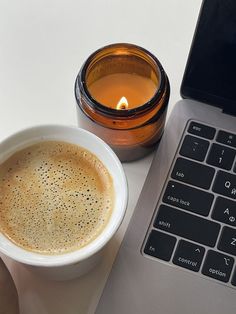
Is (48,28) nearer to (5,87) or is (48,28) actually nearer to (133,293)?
(5,87)

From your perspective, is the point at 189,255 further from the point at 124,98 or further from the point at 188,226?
the point at 124,98

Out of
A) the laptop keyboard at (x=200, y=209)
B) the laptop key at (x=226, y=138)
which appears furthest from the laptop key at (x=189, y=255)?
the laptop key at (x=226, y=138)

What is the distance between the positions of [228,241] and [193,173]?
7 cm

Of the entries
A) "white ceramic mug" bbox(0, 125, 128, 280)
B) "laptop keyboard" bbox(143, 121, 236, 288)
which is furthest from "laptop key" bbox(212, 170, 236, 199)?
"white ceramic mug" bbox(0, 125, 128, 280)

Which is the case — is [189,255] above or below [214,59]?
below

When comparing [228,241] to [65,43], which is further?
[65,43]

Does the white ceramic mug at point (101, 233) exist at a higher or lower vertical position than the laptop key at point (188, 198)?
higher

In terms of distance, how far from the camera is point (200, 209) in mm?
524

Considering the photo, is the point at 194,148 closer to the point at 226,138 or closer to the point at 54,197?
the point at 226,138

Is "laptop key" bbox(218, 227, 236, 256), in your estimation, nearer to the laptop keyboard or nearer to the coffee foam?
the laptop keyboard

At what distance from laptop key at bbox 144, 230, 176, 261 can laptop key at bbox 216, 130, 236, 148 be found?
0.34 ft

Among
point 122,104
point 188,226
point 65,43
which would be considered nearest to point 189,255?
point 188,226

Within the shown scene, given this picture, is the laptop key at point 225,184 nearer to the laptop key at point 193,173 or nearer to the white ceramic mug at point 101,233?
the laptop key at point 193,173

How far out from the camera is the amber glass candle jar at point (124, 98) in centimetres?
50
